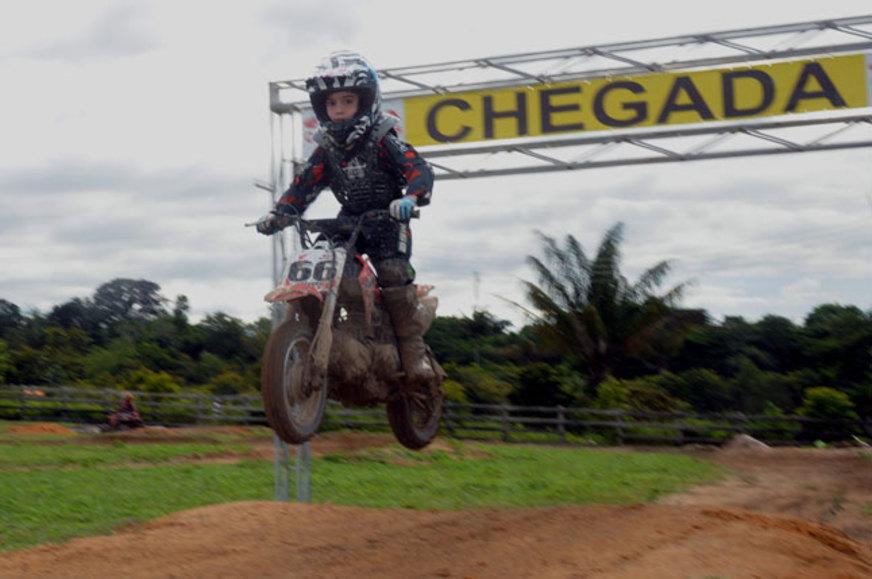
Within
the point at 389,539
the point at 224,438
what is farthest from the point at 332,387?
the point at 224,438

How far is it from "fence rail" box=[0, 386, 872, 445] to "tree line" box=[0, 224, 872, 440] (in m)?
0.53

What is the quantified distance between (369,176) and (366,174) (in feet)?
0.10

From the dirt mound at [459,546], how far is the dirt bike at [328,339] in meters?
1.43

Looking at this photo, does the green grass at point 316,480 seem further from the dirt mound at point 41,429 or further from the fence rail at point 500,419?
the dirt mound at point 41,429

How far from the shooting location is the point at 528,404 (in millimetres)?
30000

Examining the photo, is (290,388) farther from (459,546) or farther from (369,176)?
(459,546)

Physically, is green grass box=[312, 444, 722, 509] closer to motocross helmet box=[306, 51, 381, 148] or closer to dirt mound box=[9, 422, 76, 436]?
motocross helmet box=[306, 51, 381, 148]

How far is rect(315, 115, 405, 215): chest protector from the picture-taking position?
815 cm

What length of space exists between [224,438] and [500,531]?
1749 centimetres

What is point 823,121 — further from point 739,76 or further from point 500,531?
point 500,531

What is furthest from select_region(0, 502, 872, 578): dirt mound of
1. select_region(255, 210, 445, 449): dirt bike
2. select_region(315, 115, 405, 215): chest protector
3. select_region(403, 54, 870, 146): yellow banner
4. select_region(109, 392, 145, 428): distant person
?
A: select_region(109, 392, 145, 428): distant person

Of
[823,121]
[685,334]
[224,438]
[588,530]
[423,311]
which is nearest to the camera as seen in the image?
[423,311]

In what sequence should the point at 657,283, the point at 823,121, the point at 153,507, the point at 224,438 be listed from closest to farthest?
the point at 823,121
the point at 153,507
the point at 224,438
the point at 657,283

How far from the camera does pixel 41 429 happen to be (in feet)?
92.6
